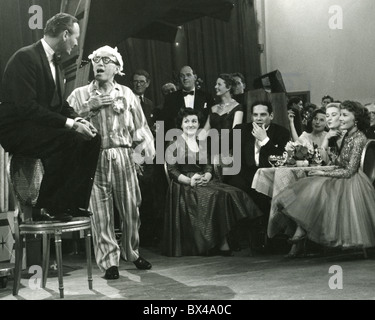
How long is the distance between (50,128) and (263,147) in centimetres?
213

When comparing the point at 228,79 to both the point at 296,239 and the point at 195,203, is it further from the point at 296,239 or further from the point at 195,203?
the point at 296,239

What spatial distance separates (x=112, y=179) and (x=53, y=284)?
A: 2.46ft

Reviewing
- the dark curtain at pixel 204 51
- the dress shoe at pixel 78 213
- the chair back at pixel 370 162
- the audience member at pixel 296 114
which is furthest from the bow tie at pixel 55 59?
the audience member at pixel 296 114

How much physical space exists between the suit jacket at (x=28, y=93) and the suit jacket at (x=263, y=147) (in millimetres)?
2052

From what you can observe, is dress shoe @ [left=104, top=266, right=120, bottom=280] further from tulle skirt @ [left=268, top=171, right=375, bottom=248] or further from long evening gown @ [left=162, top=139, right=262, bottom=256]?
tulle skirt @ [left=268, top=171, right=375, bottom=248]

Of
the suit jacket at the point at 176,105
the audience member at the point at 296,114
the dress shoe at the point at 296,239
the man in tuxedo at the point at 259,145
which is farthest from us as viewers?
the audience member at the point at 296,114

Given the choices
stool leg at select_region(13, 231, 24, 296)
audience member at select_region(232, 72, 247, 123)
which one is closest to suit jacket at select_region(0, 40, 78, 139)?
stool leg at select_region(13, 231, 24, 296)

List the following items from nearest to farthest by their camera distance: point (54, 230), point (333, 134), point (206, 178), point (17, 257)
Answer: point (54, 230), point (17, 257), point (206, 178), point (333, 134)

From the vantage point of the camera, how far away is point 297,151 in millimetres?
5156

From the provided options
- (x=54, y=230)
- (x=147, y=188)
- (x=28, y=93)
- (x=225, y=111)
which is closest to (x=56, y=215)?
(x=54, y=230)

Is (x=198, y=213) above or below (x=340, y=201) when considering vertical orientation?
below

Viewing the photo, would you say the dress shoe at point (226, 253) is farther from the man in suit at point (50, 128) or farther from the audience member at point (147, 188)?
the man in suit at point (50, 128)

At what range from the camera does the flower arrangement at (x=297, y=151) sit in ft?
16.9

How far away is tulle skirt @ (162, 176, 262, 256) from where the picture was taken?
5.27 meters
